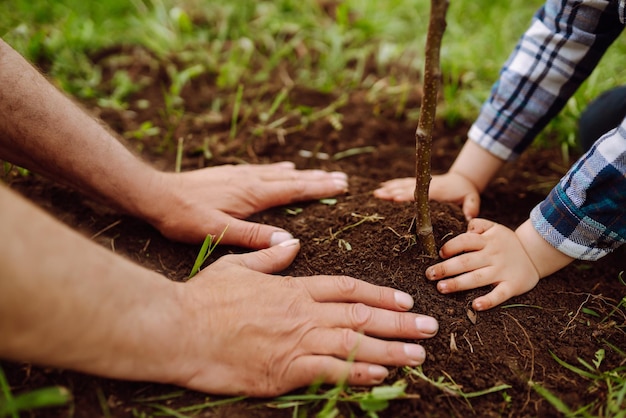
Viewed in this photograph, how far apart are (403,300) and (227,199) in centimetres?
71

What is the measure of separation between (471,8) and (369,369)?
303 centimetres

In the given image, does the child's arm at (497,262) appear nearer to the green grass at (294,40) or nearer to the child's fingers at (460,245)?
the child's fingers at (460,245)

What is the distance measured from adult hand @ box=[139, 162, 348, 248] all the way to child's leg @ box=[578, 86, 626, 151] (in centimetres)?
106

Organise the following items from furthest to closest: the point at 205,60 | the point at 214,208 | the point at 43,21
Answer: the point at 43,21
the point at 205,60
the point at 214,208

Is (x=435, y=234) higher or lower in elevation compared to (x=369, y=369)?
higher

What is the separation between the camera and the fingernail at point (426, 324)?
4.78 ft

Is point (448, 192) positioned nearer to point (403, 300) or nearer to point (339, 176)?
point (339, 176)

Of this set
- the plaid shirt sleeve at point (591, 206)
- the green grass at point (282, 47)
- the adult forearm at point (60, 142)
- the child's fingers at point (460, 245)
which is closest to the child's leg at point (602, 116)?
the green grass at point (282, 47)

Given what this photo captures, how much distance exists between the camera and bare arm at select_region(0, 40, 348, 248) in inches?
63.5

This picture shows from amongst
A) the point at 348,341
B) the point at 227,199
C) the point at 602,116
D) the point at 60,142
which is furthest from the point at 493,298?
the point at 60,142

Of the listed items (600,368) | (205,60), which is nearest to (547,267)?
(600,368)

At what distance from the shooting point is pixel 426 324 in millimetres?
1461

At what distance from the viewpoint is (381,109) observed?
106 inches

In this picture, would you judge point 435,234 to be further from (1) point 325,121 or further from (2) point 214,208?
(1) point 325,121
